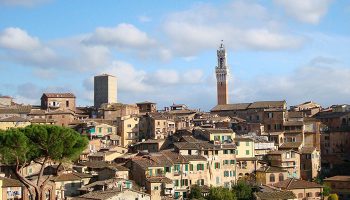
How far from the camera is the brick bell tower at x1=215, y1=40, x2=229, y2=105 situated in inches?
4563

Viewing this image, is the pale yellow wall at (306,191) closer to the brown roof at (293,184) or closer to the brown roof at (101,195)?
the brown roof at (293,184)

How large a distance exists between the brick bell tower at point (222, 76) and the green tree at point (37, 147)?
72242mm

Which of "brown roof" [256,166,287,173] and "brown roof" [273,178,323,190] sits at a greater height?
"brown roof" [256,166,287,173]

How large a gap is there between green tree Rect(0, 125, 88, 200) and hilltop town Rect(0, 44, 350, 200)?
15.2 ft

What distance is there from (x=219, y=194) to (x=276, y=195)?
494 cm

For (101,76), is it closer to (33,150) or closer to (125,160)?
(125,160)

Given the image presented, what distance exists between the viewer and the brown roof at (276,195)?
52.6m

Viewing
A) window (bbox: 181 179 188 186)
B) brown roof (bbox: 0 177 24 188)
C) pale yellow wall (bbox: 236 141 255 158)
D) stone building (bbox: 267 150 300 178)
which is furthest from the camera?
stone building (bbox: 267 150 300 178)

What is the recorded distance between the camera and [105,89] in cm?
10638

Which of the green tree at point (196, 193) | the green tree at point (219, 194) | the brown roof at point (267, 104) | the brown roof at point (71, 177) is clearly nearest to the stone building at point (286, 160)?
the green tree at point (219, 194)

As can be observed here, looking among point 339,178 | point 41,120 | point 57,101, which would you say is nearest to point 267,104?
point 339,178

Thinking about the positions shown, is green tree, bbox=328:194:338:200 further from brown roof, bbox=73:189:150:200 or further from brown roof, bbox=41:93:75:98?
brown roof, bbox=41:93:75:98

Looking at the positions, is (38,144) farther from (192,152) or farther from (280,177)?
(280,177)

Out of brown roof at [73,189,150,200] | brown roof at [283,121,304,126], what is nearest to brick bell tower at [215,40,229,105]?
brown roof at [283,121,304,126]
